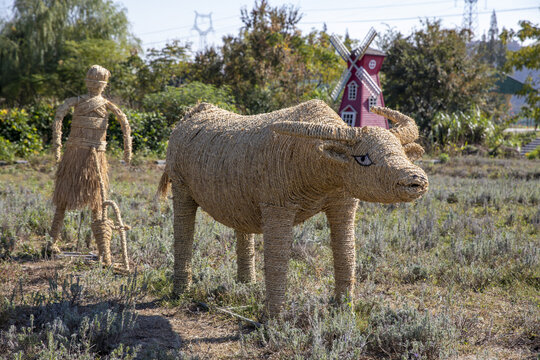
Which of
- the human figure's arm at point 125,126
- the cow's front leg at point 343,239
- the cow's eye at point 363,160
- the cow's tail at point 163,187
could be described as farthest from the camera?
the human figure's arm at point 125,126

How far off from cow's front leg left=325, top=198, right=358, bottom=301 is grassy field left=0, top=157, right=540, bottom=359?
0.57 feet

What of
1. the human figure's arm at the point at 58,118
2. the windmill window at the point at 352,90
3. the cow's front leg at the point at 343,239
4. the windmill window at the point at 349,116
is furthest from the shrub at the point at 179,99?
the cow's front leg at the point at 343,239

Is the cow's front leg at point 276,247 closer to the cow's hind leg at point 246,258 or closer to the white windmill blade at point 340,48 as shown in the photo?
the cow's hind leg at point 246,258

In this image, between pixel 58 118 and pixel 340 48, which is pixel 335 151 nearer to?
pixel 58 118

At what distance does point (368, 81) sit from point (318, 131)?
43.8 ft

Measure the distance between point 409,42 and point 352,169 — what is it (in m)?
19.2

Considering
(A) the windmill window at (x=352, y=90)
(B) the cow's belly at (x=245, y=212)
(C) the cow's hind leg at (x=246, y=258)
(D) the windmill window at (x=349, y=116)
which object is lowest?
(C) the cow's hind leg at (x=246, y=258)

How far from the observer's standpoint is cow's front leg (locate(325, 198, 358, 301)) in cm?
338

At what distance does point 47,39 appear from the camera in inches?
973

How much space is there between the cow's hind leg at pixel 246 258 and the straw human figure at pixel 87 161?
63.3 inches

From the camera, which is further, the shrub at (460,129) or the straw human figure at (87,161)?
the shrub at (460,129)

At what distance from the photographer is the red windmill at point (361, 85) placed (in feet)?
50.7

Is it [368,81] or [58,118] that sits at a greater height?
[368,81]

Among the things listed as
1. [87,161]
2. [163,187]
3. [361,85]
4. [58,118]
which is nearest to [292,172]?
[163,187]
